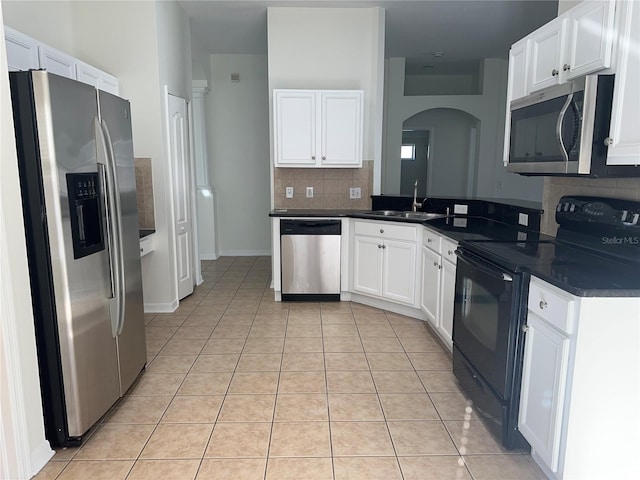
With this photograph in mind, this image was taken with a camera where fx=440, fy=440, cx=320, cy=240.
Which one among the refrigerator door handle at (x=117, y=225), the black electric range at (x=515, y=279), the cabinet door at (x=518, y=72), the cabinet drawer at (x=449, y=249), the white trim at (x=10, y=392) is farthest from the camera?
the cabinet drawer at (x=449, y=249)

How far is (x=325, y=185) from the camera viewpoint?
4.79 m

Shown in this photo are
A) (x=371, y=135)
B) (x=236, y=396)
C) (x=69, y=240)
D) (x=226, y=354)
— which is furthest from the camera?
(x=371, y=135)

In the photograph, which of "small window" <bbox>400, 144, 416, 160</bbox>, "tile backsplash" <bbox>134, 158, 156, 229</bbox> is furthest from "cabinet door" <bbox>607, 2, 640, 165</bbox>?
"small window" <bbox>400, 144, 416, 160</bbox>

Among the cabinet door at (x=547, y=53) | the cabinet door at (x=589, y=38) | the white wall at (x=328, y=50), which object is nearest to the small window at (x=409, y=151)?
the white wall at (x=328, y=50)

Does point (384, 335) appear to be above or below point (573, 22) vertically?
below

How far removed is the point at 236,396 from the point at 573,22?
8.98 feet

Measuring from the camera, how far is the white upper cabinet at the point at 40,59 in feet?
8.07

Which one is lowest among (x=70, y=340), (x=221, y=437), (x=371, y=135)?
(x=221, y=437)

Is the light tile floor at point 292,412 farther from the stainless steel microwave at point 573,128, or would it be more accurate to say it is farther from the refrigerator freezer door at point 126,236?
the stainless steel microwave at point 573,128

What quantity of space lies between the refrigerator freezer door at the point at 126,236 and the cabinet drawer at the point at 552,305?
6.82ft

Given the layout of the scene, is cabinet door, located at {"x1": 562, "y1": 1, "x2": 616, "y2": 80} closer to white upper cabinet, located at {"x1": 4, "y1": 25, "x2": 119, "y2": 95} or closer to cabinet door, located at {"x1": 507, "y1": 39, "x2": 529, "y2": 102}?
cabinet door, located at {"x1": 507, "y1": 39, "x2": 529, "y2": 102}

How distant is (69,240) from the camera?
1.98 meters

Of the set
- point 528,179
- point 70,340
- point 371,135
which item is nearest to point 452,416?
point 70,340

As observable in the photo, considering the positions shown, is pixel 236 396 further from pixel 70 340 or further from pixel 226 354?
pixel 70 340
